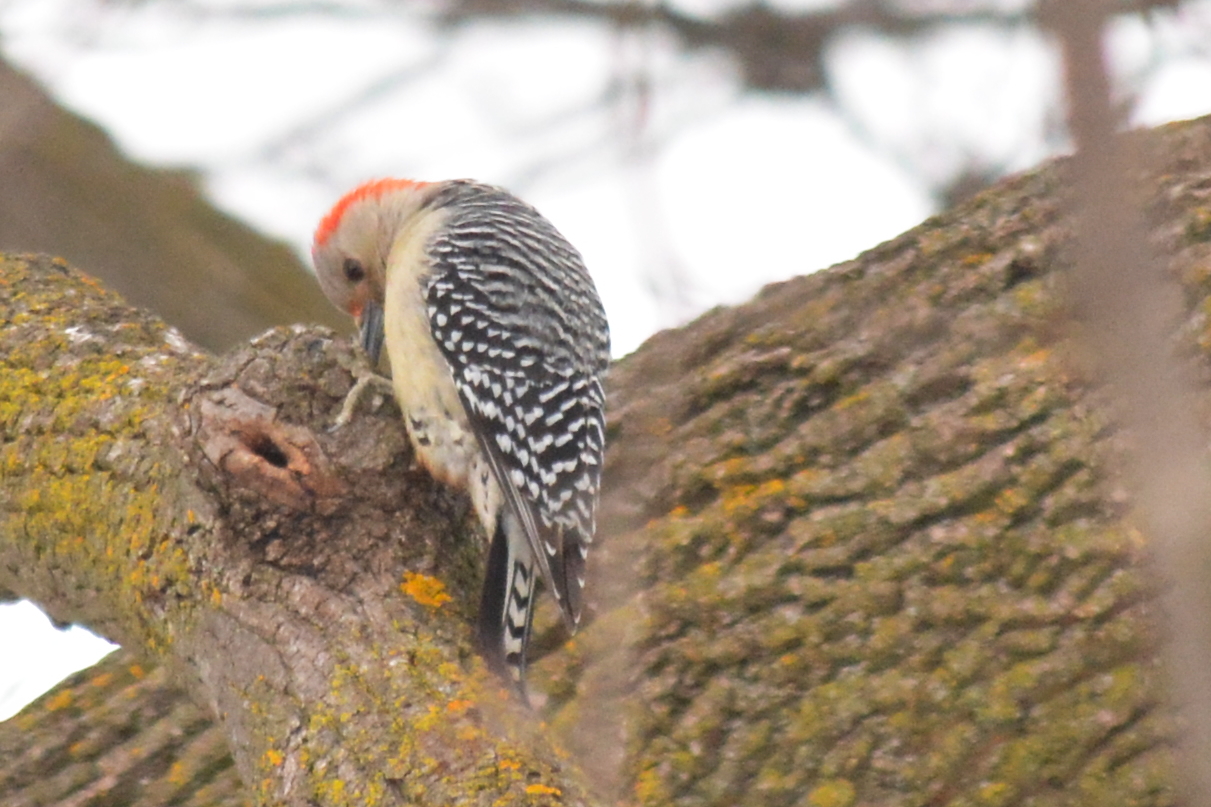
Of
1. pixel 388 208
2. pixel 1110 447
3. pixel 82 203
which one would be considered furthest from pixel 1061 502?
pixel 82 203

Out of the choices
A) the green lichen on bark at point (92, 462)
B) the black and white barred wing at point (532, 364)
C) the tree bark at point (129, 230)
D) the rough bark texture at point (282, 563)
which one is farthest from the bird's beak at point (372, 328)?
the rough bark texture at point (282, 563)

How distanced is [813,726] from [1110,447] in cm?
99

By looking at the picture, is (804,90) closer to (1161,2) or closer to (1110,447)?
(1161,2)

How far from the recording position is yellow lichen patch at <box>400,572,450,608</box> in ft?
9.46

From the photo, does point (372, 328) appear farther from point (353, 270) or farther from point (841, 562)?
point (841, 562)

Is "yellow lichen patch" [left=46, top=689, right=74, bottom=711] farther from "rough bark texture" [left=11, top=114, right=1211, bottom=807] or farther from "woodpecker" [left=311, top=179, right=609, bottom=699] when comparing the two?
"woodpecker" [left=311, top=179, right=609, bottom=699]

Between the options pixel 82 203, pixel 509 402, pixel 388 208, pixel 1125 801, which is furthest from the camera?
pixel 388 208

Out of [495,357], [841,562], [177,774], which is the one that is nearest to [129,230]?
[495,357]

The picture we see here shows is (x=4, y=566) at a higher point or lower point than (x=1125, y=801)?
higher

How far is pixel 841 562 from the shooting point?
3320 mm

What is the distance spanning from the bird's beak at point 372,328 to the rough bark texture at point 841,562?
1.53m

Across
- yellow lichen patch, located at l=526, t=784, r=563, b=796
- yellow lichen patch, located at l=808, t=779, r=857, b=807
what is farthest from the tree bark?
yellow lichen patch, located at l=526, t=784, r=563, b=796

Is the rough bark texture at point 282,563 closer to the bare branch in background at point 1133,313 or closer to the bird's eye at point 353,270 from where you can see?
the bare branch in background at point 1133,313

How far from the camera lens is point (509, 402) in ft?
13.5
